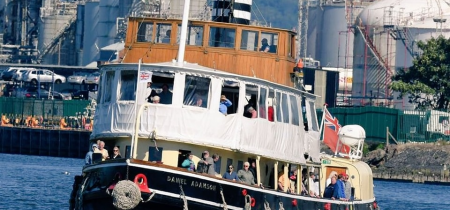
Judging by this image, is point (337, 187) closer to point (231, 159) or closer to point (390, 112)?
point (231, 159)

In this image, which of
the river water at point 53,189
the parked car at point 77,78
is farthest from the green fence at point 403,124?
the parked car at point 77,78

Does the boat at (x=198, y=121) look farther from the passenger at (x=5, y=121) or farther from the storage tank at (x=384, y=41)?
the storage tank at (x=384, y=41)

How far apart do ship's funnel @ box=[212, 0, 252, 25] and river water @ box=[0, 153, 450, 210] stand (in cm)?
1359

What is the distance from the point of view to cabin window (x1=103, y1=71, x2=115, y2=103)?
121ft

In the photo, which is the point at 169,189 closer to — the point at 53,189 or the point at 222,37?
the point at 222,37

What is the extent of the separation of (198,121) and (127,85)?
2310 mm

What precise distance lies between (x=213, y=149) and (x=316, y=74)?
2982 inches

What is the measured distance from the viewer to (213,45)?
124 ft

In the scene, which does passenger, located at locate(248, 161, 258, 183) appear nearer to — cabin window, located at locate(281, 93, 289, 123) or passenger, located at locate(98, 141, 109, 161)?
cabin window, located at locate(281, 93, 289, 123)

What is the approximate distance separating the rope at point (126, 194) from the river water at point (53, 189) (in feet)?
60.4

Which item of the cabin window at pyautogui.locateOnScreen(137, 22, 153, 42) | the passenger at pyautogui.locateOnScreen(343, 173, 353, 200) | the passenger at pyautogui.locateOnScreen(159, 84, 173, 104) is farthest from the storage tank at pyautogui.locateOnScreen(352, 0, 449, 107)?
the passenger at pyautogui.locateOnScreen(159, 84, 173, 104)

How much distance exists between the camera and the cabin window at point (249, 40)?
125ft

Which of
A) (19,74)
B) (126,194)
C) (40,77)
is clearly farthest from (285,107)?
(19,74)

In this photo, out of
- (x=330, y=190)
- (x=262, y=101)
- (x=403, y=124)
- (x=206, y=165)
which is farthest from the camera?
(x=403, y=124)
